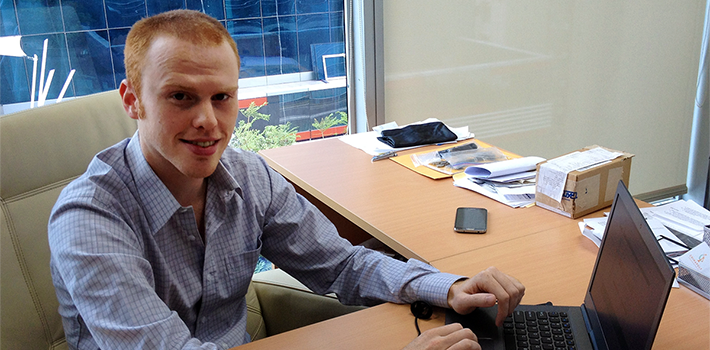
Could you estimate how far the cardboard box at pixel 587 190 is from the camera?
161 centimetres

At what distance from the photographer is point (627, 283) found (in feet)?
3.07

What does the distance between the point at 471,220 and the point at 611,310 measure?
0.64 metres

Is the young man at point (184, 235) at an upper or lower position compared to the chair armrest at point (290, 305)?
upper

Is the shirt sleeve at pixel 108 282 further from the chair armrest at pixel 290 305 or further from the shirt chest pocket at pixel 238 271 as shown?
the chair armrest at pixel 290 305

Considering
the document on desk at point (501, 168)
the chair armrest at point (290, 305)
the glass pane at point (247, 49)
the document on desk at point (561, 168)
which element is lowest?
the chair armrest at point (290, 305)

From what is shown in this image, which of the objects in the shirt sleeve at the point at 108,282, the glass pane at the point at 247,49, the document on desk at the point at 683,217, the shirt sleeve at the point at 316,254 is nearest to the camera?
the shirt sleeve at the point at 108,282

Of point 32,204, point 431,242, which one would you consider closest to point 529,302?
point 431,242

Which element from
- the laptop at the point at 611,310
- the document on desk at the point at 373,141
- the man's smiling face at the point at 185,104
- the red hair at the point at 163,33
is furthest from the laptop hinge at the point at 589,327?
the document on desk at the point at 373,141

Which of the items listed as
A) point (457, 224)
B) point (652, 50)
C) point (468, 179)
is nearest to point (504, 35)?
point (652, 50)

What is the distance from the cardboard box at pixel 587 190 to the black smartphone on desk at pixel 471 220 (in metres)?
0.20

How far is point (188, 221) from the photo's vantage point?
122cm

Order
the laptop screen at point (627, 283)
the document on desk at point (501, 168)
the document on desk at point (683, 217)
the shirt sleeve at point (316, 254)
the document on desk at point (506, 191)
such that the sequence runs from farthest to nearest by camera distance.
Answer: the document on desk at point (501, 168) < the document on desk at point (506, 191) < the document on desk at point (683, 217) < the shirt sleeve at point (316, 254) < the laptop screen at point (627, 283)

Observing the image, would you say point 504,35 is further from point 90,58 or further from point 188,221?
point 188,221

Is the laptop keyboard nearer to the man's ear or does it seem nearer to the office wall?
the man's ear
